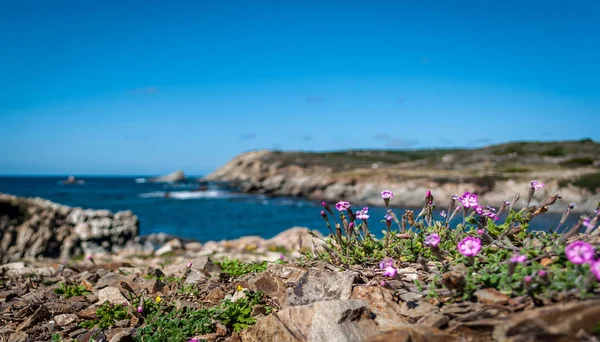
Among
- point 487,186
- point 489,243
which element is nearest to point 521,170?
point 487,186

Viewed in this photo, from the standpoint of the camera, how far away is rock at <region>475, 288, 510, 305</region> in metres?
3.52

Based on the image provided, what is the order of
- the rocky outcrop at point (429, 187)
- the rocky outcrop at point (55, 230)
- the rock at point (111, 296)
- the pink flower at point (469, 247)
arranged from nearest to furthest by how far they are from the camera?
the pink flower at point (469, 247), the rock at point (111, 296), the rocky outcrop at point (55, 230), the rocky outcrop at point (429, 187)

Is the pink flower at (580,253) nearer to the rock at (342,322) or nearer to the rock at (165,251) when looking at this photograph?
the rock at (342,322)

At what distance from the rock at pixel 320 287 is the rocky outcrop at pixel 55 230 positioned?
1769 centimetres

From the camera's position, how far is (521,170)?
6028 cm

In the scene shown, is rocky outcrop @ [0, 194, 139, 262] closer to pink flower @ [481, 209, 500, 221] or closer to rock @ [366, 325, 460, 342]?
rock @ [366, 325, 460, 342]

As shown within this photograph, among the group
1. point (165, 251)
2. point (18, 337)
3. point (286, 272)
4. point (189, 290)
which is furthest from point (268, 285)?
point (165, 251)

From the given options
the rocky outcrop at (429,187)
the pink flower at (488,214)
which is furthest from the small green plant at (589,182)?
the pink flower at (488,214)

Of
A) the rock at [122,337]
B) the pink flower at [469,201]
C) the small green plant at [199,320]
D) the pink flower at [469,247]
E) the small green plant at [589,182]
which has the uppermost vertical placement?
the pink flower at [469,201]

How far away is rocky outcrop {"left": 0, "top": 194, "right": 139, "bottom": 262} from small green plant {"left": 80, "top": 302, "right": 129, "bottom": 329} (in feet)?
50.5

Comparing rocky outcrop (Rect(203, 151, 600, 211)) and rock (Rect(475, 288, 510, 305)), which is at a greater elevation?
rock (Rect(475, 288, 510, 305))

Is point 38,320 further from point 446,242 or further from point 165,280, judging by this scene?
point 446,242

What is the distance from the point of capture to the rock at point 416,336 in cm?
327

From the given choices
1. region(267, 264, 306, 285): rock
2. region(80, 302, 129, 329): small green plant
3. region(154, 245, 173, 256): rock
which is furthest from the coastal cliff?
region(80, 302, 129, 329): small green plant
